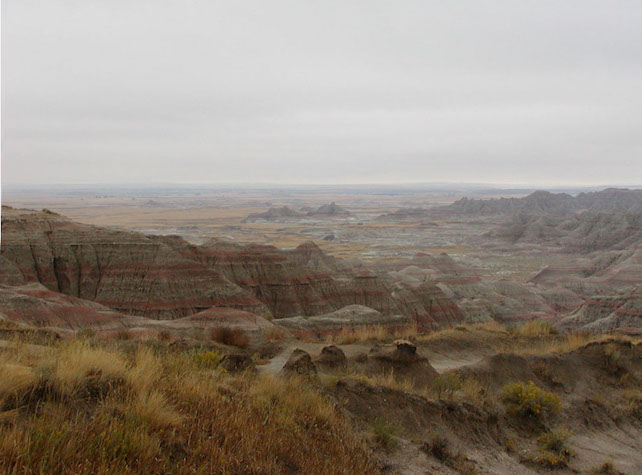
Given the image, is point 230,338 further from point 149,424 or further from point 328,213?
point 328,213

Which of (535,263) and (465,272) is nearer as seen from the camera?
(465,272)

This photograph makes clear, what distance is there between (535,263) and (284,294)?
5599cm

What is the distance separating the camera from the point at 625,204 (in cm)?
15950

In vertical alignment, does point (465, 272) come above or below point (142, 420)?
below

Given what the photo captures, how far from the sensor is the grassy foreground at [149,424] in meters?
3.47

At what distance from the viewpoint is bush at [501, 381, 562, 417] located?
8258 mm

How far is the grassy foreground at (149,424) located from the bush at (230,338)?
6.37m

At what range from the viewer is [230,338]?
1248 centimetres

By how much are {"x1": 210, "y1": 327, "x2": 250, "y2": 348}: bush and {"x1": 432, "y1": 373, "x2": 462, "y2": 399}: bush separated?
5607 mm

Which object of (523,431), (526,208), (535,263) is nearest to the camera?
(523,431)

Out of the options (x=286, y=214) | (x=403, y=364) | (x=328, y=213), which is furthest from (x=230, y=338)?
(x=328, y=213)

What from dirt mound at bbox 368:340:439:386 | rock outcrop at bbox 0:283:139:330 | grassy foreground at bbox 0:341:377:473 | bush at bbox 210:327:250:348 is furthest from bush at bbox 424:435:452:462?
rock outcrop at bbox 0:283:139:330

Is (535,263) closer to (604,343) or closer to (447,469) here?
(604,343)

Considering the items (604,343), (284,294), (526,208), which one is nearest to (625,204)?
(526,208)
